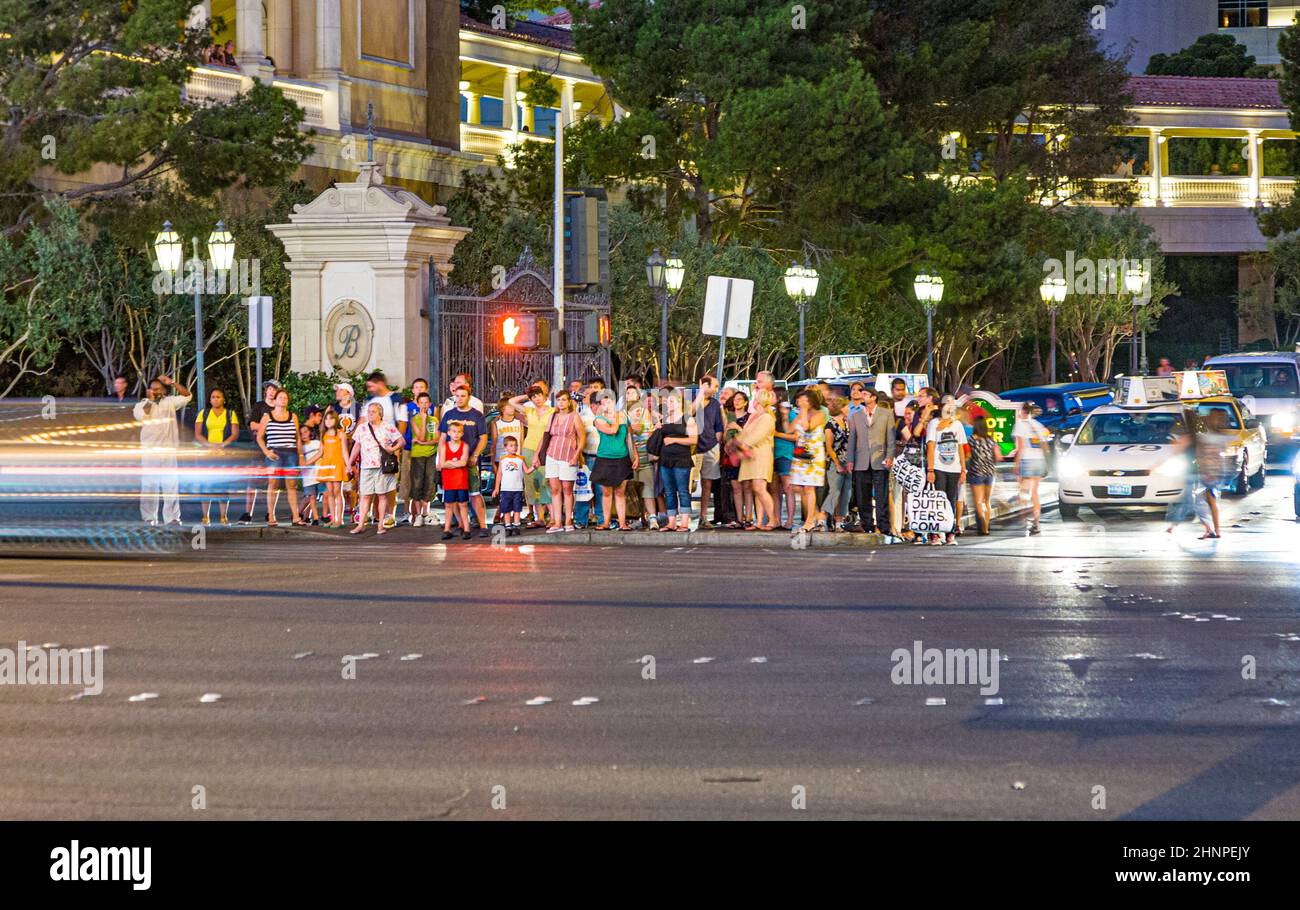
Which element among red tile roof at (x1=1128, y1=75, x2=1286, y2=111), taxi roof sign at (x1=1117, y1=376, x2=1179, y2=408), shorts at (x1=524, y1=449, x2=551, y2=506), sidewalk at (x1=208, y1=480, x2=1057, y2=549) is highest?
red tile roof at (x1=1128, y1=75, x2=1286, y2=111)

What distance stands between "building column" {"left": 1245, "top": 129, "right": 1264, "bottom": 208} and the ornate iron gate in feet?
169

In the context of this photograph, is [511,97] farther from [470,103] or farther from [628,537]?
[628,537]

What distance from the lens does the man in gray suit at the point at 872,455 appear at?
21203 mm

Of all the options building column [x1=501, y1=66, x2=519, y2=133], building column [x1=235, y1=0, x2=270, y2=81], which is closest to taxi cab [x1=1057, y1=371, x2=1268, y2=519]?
building column [x1=235, y1=0, x2=270, y2=81]

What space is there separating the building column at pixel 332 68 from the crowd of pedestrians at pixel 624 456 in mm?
23658

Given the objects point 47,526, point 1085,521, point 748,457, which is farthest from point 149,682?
point 1085,521

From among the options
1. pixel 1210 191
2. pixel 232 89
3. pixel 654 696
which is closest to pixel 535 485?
pixel 654 696

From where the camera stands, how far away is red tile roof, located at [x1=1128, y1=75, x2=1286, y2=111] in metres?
75.2

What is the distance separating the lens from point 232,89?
1631 inches

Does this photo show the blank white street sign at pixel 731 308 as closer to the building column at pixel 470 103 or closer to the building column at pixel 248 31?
the building column at pixel 248 31

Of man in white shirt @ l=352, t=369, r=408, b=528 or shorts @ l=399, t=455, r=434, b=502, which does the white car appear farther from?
man in white shirt @ l=352, t=369, r=408, b=528

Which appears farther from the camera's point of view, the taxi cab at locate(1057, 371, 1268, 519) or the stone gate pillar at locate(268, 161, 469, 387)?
the stone gate pillar at locate(268, 161, 469, 387)

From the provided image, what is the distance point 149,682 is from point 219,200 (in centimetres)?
3046

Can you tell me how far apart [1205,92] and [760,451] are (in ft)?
201
